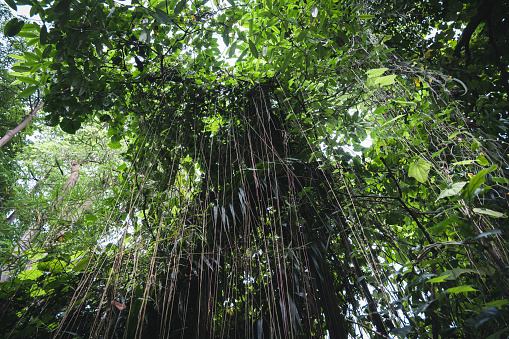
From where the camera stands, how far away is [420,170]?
0.78 meters

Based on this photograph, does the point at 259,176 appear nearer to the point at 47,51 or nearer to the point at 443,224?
the point at 443,224

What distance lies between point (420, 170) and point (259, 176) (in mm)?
754

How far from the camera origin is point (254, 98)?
149 cm

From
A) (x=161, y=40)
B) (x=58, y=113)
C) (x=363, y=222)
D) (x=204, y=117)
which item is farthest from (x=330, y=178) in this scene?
(x=58, y=113)

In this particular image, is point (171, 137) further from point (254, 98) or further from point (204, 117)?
point (254, 98)

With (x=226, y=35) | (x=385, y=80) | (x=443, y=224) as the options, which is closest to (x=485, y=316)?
(x=443, y=224)

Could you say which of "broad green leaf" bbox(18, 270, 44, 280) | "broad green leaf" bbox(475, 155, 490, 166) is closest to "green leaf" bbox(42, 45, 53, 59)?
"broad green leaf" bbox(18, 270, 44, 280)

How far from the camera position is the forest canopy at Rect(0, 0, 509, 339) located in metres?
0.91

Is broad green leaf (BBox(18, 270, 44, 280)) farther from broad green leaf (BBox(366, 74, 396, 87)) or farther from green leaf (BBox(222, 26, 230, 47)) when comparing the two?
broad green leaf (BBox(366, 74, 396, 87))

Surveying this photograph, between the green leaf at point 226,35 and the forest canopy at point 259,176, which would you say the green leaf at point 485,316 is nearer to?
the forest canopy at point 259,176

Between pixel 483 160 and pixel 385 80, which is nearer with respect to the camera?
pixel 483 160

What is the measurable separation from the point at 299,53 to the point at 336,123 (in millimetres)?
431

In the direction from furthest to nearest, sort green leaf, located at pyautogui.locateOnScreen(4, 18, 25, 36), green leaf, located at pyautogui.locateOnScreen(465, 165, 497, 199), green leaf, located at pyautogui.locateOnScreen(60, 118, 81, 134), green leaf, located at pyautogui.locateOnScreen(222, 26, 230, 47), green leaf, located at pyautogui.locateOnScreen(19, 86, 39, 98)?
1. green leaf, located at pyautogui.locateOnScreen(60, 118, 81, 134)
2. green leaf, located at pyautogui.locateOnScreen(19, 86, 39, 98)
3. green leaf, located at pyautogui.locateOnScreen(222, 26, 230, 47)
4. green leaf, located at pyautogui.locateOnScreen(4, 18, 25, 36)
5. green leaf, located at pyautogui.locateOnScreen(465, 165, 497, 199)

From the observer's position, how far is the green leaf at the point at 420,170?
772mm
